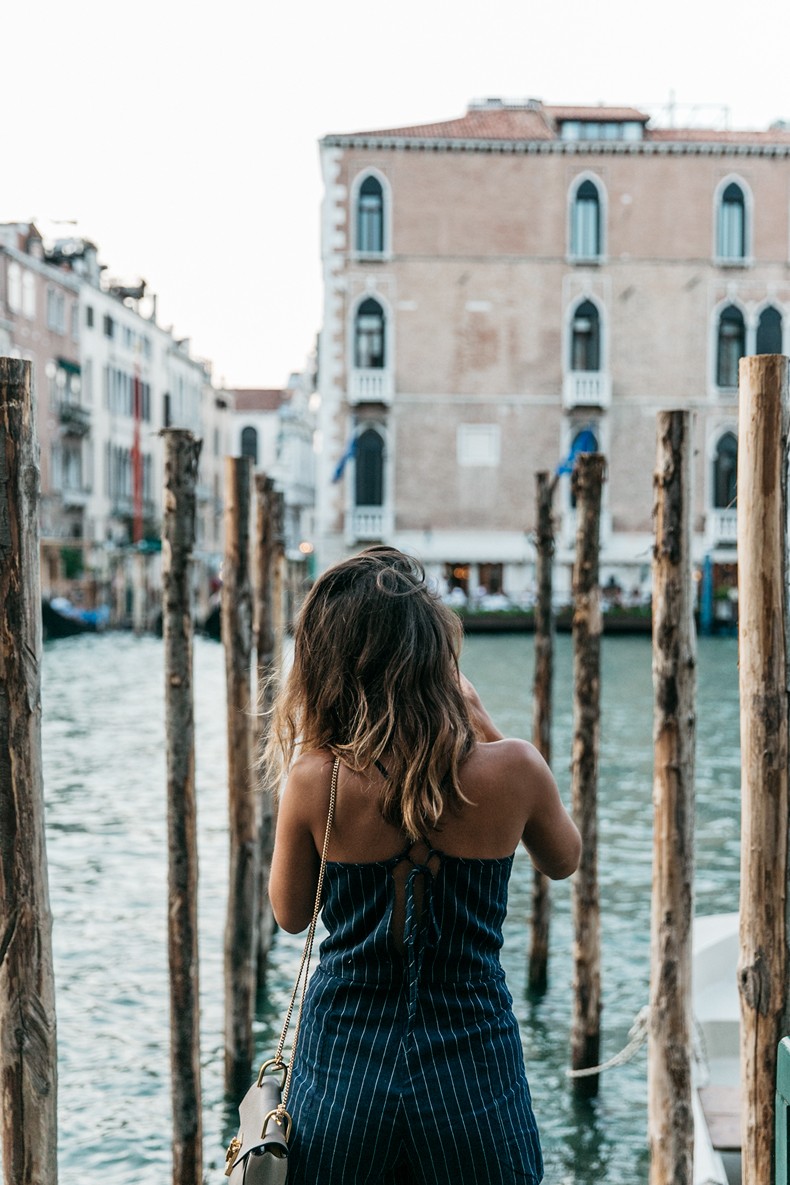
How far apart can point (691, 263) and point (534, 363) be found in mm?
3879

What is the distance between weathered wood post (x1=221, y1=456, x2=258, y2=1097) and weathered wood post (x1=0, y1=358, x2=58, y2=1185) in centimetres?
241

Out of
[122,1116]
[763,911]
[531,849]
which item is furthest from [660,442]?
[122,1116]

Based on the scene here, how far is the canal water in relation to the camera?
4.71 metres

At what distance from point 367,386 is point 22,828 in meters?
26.7

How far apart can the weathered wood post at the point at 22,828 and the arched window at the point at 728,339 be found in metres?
28.1

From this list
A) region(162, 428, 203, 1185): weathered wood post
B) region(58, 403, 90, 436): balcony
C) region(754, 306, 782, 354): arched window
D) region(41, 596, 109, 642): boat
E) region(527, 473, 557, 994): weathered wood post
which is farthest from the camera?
region(58, 403, 90, 436): balcony

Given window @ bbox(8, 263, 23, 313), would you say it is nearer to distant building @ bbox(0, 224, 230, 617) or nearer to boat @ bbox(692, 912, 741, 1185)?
distant building @ bbox(0, 224, 230, 617)

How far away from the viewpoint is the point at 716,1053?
4836 mm

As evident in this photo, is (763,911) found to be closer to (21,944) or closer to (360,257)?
(21,944)

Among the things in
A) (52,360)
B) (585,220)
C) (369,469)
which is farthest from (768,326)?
(52,360)

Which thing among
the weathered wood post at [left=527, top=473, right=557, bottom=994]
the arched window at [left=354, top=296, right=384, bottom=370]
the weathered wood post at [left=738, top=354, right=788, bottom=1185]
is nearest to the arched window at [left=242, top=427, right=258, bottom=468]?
the arched window at [left=354, top=296, right=384, bottom=370]

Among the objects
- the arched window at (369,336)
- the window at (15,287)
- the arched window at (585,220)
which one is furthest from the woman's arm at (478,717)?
the window at (15,287)

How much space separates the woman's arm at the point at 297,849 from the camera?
66.1 inches

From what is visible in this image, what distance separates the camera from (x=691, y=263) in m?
29.0
